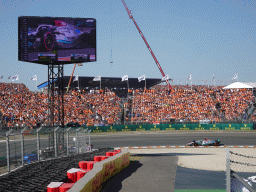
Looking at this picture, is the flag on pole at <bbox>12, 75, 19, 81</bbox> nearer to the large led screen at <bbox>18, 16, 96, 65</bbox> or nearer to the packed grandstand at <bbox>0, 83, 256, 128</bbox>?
the packed grandstand at <bbox>0, 83, 256, 128</bbox>

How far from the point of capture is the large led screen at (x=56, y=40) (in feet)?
62.6

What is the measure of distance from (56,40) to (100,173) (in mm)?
11783

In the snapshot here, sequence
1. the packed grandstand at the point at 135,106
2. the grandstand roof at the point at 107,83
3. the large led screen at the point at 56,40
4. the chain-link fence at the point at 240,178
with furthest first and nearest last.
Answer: the grandstand roof at the point at 107,83
the packed grandstand at the point at 135,106
the large led screen at the point at 56,40
the chain-link fence at the point at 240,178

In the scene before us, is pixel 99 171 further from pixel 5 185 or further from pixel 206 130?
pixel 206 130

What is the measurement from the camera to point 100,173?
9953 mm

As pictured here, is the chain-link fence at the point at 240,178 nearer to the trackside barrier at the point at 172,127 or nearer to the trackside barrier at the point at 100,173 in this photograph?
the trackside barrier at the point at 100,173

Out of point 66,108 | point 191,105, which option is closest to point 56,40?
point 66,108

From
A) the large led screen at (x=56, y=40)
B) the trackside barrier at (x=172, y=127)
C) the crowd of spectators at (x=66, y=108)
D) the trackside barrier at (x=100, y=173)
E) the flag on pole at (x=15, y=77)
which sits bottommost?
the trackside barrier at (x=172, y=127)

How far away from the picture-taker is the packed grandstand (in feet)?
152

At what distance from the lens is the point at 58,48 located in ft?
64.3

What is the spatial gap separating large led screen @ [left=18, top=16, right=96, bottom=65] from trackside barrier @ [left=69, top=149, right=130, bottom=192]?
7773 mm

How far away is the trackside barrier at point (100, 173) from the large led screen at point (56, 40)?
777 centimetres

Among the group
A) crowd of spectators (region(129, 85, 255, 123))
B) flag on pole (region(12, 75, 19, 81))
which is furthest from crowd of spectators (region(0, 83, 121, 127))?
crowd of spectators (region(129, 85, 255, 123))

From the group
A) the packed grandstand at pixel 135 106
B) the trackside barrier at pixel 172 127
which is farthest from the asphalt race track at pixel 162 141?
the packed grandstand at pixel 135 106
